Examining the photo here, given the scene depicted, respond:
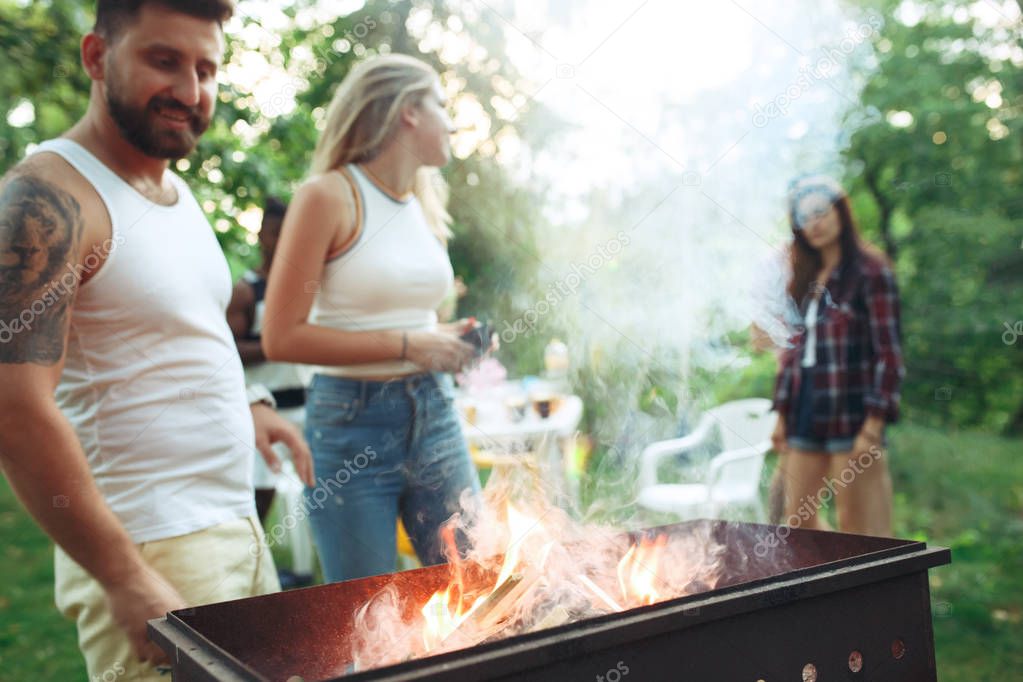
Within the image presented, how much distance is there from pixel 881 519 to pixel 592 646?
9.78ft

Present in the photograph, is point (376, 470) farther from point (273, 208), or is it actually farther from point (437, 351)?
point (273, 208)

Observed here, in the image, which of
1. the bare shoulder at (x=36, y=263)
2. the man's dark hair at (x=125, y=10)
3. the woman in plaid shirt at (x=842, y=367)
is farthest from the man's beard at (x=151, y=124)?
the woman in plaid shirt at (x=842, y=367)

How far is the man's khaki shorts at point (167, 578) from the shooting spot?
1546 mm

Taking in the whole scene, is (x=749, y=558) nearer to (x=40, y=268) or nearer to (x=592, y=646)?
(x=592, y=646)

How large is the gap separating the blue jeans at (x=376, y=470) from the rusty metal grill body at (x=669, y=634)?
0.49 metres

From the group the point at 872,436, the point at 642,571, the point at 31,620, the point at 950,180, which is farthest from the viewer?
the point at 950,180

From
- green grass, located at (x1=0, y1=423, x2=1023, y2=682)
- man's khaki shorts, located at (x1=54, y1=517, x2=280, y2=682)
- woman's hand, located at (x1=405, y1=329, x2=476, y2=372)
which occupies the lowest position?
green grass, located at (x1=0, y1=423, x2=1023, y2=682)

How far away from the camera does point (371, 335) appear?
219 cm

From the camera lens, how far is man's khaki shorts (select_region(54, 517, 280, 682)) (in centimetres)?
155

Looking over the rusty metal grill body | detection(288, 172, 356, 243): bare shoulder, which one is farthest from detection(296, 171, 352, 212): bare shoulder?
the rusty metal grill body

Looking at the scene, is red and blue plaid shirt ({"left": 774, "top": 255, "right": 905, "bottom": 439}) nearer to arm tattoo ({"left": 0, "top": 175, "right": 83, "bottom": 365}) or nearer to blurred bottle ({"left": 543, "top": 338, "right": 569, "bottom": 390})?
blurred bottle ({"left": 543, "top": 338, "right": 569, "bottom": 390})

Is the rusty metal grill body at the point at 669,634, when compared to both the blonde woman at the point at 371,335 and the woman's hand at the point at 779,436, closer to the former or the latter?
the blonde woman at the point at 371,335

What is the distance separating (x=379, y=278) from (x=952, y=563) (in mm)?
4568

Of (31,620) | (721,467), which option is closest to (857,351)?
(721,467)
